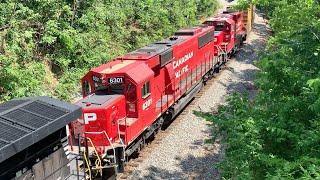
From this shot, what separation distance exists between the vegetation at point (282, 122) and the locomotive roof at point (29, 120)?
322 centimetres

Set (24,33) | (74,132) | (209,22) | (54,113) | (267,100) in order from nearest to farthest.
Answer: (267,100) < (54,113) < (74,132) < (24,33) < (209,22)

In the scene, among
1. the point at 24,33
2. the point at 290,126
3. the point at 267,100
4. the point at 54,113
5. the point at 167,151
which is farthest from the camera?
the point at 24,33

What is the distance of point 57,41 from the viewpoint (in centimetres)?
2052

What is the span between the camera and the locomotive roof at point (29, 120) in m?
7.09

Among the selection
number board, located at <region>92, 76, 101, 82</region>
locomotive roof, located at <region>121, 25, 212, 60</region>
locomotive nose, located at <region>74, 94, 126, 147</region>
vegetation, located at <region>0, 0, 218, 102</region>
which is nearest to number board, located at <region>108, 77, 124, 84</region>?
number board, located at <region>92, 76, 101, 82</region>

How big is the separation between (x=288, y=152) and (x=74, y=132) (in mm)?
7373

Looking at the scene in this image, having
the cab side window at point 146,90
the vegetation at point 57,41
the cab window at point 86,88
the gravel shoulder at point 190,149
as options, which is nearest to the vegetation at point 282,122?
the gravel shoulder at point 190,149

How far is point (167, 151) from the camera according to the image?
49.1 feet

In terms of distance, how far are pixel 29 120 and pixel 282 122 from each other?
5.04m

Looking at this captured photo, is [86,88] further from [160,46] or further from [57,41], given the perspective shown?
[57,41]

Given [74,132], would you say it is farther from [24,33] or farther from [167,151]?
[24,33]

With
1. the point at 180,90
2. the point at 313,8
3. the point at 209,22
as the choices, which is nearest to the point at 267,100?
the point at 313,8

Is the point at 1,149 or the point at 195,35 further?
the point at 195,35

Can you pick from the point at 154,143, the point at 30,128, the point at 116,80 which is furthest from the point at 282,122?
the point at 154,143
